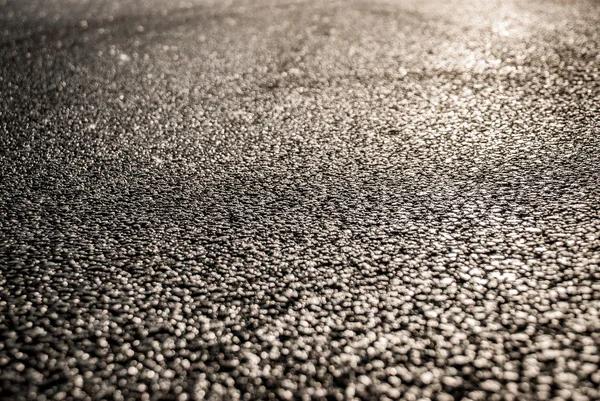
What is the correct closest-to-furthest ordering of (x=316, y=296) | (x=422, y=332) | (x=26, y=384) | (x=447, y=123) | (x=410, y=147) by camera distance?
(x=26, y=384) → (x=422, y=332) → (x=316, y=296) → (x=410, y=147) → (x=447, y=123)

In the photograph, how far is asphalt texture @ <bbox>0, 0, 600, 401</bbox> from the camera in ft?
4.49

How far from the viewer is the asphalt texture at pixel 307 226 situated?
1.37m

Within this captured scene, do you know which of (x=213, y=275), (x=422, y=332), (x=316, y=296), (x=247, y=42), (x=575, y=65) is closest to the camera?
(x=422, y=332)

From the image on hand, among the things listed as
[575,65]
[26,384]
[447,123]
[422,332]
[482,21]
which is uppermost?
[482,21]

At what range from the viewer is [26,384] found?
4.41 feet

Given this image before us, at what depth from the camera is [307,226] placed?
194cm

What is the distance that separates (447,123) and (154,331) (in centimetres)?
172

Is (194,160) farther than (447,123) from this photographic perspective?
No

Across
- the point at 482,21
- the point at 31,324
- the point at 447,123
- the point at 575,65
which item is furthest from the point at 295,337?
the point at 482,21

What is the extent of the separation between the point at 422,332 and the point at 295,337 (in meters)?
0.32

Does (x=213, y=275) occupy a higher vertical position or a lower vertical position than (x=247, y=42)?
lower

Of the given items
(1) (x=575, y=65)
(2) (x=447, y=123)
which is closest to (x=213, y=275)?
(2) (x=447, y=123)

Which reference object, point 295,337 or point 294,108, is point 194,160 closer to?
point 294,108

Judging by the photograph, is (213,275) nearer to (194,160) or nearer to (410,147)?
(194,160)
